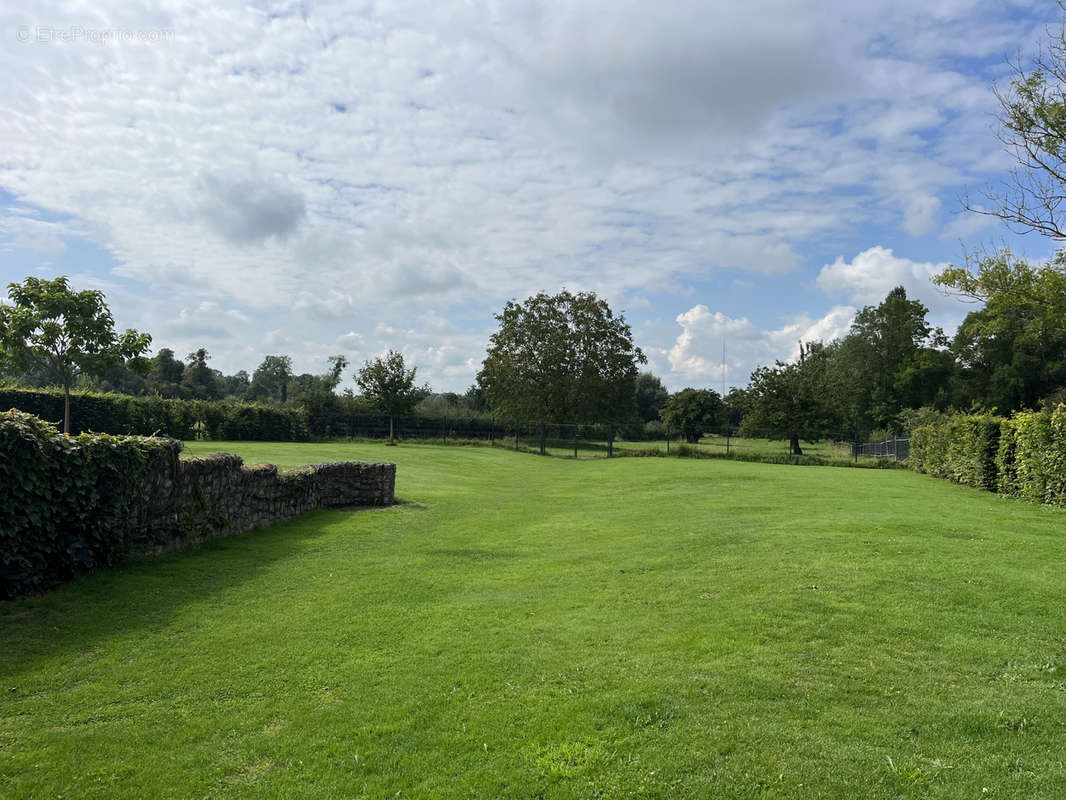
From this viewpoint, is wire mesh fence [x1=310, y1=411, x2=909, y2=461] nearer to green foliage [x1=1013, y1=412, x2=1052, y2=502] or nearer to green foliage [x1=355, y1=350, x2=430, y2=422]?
green foliage [x1=355, y1=350, x2=430, y2=422]

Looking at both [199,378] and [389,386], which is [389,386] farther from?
[199,378]

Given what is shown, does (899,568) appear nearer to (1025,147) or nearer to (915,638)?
(915,638)

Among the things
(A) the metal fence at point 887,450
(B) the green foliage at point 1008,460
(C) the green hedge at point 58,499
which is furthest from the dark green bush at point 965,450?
(C) the green hedge at point 58,499

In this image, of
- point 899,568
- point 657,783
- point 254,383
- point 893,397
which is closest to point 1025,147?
point 899,568

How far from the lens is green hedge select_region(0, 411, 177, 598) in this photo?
6.11 meters

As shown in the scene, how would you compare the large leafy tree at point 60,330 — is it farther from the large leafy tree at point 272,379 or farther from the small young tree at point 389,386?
the large leafy tree at point 272,379

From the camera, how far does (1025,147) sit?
15.9m

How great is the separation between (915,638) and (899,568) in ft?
7.34

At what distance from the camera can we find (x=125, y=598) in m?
6.68

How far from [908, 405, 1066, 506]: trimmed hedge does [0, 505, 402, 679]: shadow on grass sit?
46.3ft

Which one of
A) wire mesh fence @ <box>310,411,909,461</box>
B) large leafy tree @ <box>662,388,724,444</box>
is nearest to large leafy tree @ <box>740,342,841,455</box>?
wire mesh fence @ <box>310,411,909,461</box>

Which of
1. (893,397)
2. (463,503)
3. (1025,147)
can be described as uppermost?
(1025,147)

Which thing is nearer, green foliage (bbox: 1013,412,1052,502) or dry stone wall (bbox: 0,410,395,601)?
dry stone wall (bbox: 0,410,395,601)

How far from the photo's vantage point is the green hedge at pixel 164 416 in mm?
26594
